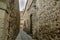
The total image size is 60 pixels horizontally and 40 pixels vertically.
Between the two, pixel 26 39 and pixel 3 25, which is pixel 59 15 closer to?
pixel 3 25

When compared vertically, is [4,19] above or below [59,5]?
below

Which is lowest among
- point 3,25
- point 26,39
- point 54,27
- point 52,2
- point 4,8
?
point 26,39

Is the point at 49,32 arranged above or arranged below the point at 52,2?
below

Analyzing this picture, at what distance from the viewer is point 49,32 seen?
3.07 m

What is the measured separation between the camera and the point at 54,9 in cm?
287

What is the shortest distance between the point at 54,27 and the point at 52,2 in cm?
77

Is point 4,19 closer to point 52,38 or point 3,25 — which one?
point 3,25

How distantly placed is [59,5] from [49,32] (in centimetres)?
89

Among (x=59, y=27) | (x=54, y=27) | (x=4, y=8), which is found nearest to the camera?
(x=4, y=8)

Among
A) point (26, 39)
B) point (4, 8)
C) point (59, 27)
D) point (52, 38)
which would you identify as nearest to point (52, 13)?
point (59, 27)

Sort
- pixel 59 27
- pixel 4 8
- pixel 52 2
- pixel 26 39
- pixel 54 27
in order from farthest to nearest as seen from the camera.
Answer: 1. pixel 26 39
2. pixel 52 2
3. pixel 54 27
4. pixel 59 27
5. pixel 4 8

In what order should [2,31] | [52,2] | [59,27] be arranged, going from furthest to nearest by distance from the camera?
[52,2] < [59,27] < [2,31]

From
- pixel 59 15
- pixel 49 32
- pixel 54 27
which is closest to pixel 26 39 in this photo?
pixel 49 32

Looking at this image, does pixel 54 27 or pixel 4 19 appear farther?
pixel 54 27
